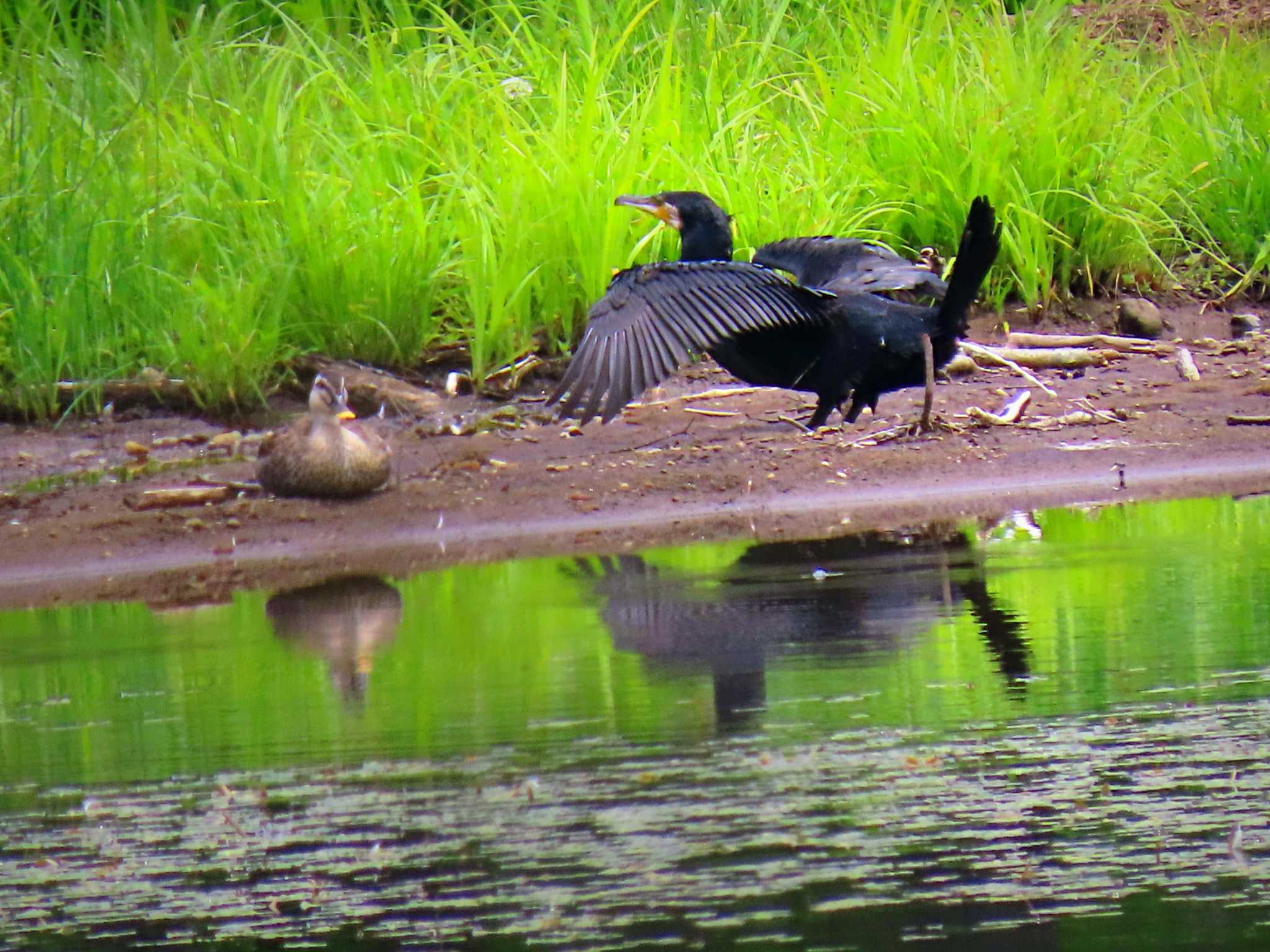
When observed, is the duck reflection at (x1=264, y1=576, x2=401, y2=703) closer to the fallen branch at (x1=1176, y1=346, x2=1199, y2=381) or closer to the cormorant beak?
the cormorant beak

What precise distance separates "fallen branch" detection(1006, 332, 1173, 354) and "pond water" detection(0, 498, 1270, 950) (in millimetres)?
3209

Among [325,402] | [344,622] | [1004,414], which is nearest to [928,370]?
[1004,414]

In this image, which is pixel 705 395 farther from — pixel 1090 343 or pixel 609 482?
pixel 1090 343

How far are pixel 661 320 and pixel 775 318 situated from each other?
496mm

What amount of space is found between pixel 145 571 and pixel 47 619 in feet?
2.36

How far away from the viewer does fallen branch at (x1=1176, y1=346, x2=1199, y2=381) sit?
312 inches

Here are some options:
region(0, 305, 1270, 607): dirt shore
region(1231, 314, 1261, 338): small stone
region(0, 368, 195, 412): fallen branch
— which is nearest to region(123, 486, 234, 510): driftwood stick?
region(0, 305, 1270, 607): dirt shore

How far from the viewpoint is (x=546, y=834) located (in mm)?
2914

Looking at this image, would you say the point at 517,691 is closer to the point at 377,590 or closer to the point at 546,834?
the point at 546,834

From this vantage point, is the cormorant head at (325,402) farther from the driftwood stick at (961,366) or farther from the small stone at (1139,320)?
the small stone at (1139,320)

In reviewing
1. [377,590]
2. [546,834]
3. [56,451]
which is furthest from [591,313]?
[546,834]

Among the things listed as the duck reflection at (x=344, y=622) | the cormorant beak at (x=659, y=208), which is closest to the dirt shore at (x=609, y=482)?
the duck reflection at (x=344, y=622)

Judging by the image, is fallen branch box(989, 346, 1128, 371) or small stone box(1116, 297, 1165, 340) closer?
fallen branch box(989, 346, 1128, 371)

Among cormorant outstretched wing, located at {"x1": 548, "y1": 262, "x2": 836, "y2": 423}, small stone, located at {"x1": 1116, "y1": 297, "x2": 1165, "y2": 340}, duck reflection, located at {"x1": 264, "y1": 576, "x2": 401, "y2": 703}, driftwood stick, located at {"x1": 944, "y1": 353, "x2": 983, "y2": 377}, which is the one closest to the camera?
duck reflection, located at {"x1": 264, "y1": 576, "x2": 401, "y2": 703}
